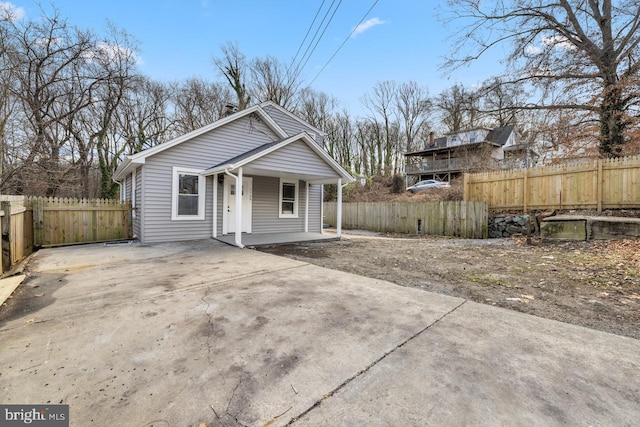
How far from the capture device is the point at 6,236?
16.6 ft

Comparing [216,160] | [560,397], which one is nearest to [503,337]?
[560,397]

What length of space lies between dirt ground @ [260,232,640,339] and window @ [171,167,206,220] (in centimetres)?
292

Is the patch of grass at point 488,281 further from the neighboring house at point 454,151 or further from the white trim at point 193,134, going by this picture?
the neighboring house at point 454,151

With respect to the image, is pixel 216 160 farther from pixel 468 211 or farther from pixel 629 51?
pixel 629 51

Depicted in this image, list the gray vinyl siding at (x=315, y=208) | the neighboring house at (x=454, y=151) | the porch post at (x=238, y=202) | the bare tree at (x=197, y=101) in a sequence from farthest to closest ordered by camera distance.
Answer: the neighboring house at (x=454, y=151) < the bare tree at (x=197, y=101) < the gray vinyl siding at (x=315, y=208) < the porch post at (x=238, y=202)

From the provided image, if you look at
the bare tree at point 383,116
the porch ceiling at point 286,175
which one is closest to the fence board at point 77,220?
the porch ceiling at point 286,175

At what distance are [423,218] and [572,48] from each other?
965 cm

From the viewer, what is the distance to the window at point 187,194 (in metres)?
8.43

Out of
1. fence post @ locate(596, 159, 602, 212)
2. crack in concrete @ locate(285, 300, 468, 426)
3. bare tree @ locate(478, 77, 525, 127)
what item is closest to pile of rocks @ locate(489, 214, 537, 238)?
fence post @ locate(596, 159, 602, 212)

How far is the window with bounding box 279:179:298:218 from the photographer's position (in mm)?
10523

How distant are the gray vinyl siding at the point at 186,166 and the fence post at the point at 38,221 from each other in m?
2.65

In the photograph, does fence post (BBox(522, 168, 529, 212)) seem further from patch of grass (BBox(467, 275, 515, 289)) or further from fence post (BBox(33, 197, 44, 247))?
fence post (BBox(33, 197, 44, 247))

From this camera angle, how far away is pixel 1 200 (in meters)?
5.06

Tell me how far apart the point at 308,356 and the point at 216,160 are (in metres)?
8.26
